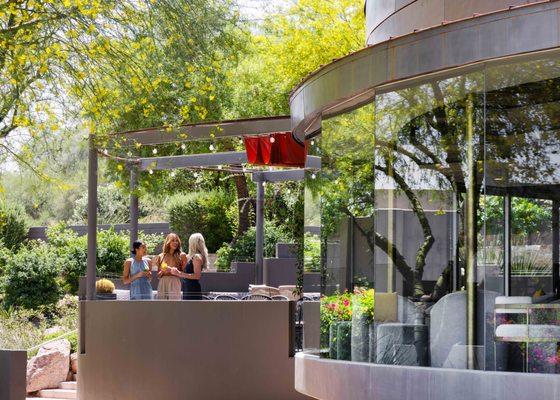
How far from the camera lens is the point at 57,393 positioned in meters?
16.8

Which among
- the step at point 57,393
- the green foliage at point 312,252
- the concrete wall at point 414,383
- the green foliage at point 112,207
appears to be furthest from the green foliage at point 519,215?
the green foliage at point 112,207

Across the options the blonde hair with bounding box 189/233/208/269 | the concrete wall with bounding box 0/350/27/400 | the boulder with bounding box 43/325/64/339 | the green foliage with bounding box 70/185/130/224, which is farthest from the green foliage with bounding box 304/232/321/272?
the green foliage with bounding box 70/185/130/224

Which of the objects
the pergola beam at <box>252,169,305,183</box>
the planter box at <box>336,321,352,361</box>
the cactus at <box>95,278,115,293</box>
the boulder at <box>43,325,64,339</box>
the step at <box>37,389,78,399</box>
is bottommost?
the step at <box>37,389,78,399</box>

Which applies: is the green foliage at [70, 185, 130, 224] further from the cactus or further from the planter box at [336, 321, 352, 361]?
the planter box at [336, 321, 352, 361]

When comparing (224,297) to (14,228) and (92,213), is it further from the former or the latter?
(14,228)

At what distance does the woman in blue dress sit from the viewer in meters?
14.5

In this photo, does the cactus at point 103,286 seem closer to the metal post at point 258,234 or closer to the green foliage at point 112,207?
the metal post at point 258,234

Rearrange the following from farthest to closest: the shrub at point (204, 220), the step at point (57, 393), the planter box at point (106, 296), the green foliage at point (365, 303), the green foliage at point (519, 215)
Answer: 1. the shrub at point (204, 220)
2. the step at point (57, 393)
3. the planter box at point (106, 296)
4. the green foliage at point (365, 303)
5. the green foliage at point (519, 215)

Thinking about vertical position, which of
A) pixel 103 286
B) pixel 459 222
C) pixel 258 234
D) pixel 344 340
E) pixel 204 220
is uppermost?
pixel 204 220

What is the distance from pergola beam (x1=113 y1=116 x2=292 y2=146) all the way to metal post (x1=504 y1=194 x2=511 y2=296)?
5931 mm

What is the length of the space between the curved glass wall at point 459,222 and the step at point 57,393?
8.51 meters

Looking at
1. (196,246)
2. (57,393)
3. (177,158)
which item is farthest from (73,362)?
(196,246)

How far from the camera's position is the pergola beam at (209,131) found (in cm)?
1395

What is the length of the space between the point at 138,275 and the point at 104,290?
0.81 m
